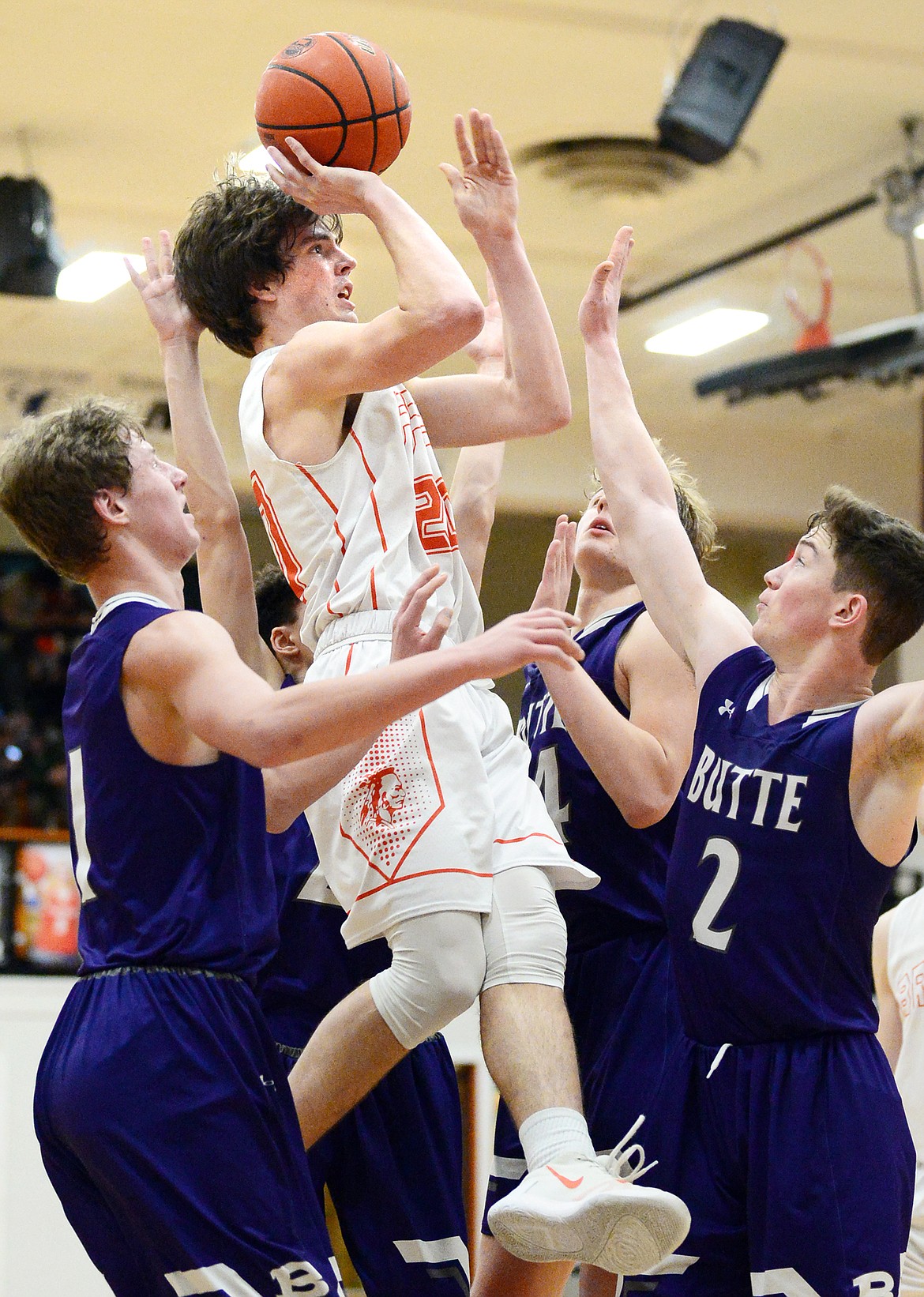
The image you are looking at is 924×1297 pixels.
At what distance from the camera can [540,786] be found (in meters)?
3.79

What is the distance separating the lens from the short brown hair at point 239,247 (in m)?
3.26

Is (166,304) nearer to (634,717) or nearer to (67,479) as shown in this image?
(67,479)

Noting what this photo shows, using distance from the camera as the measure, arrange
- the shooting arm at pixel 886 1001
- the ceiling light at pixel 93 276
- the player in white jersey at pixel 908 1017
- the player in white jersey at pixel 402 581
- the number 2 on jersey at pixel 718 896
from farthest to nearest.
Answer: the ceiling light at pixel 93 276
the shooting arm at pixel 886 1001
the player in white jersey at pixel 908 1017
the number 2 on jersey at pixel 718 896
the player in white jersey at pixel 402 581

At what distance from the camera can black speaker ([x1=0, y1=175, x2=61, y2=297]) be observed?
7781 mm

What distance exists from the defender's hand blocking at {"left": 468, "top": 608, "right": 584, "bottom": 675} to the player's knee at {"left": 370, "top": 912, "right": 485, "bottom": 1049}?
2.19 ft

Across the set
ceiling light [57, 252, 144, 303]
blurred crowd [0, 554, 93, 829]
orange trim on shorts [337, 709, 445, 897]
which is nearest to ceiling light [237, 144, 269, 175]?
ceiling light [57, 252, 144, 303]

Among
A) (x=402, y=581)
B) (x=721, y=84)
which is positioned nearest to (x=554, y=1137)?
(x=402, y=581)

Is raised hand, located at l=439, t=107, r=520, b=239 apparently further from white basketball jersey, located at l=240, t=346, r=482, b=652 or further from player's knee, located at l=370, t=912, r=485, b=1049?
player's knee, located at l=370, t=912, r=485, b=1049

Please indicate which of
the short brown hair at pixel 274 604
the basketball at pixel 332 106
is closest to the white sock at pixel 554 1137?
the short brown hair at pixel 274 604

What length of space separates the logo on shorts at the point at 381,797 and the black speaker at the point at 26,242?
547cm

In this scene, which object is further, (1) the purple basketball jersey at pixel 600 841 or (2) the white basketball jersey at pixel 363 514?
(1) the purple basketball jersey at pixel 600 841

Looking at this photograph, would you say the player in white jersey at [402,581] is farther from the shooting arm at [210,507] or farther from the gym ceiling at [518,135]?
the gym ceiling at [518,135]

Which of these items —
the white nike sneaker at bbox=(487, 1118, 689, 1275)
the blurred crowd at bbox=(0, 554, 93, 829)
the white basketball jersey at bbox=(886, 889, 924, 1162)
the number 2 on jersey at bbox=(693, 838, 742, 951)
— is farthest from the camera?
the blurred crowd at bbox=(0, 554, 93, 829)

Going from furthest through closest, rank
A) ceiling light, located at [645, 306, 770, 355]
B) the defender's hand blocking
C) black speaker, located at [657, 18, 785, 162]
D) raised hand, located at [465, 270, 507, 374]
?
ceiling light, located at [645, 306, 770, 355] → black speaker, located at [657, 18, 785, 162] → raised hand, located at [465, 270, 507, 374] → the defender's hand blocking
